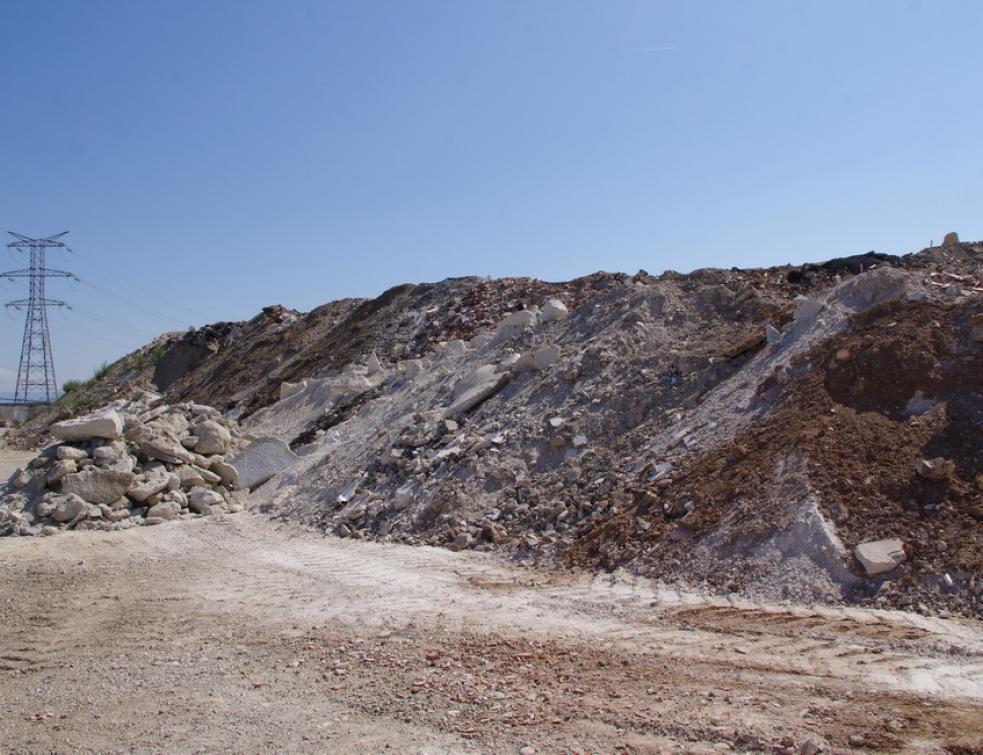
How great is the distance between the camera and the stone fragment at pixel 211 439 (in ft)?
42.9

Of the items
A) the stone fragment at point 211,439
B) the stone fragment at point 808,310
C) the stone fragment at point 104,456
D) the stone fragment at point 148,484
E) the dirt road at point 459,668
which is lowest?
the dirt road at point 459,668

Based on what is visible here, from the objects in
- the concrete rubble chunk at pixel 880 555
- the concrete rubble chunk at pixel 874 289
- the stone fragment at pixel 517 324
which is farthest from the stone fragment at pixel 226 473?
the concrete rubble chunk at pixel 880 555

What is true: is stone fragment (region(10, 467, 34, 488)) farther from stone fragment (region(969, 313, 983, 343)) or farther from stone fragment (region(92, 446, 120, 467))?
stone fragment (region(969, 313, 983, 343))

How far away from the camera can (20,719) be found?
484cm

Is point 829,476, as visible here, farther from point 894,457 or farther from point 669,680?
point 669,680

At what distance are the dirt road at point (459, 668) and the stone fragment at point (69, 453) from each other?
339 centimetres

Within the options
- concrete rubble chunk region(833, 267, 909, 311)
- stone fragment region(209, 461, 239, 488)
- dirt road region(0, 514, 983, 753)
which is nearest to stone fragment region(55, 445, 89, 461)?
stone fragment region(209, 461, 239, 488)

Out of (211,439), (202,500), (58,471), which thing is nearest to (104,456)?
(58,471)

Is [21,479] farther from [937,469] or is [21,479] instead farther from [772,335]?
[937,469]

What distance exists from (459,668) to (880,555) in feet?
11.0

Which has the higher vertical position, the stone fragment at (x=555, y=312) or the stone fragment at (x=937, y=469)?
the stone fragment at (x=555, y=312)

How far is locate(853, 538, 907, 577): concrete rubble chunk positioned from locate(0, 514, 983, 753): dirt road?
0.51m

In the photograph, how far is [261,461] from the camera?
1314 cm

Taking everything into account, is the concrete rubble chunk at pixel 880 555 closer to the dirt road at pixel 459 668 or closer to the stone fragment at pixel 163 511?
the dirt road at pixel 459 668
